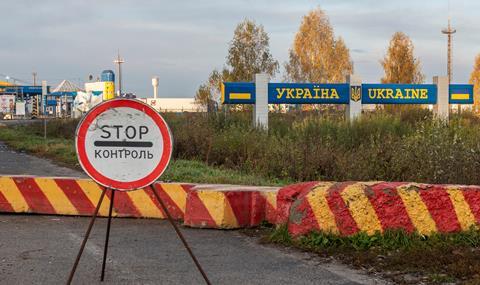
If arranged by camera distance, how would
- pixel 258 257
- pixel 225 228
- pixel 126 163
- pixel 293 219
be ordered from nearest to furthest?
pixel 126 163, pixel 258 257, pixel 293 219, pixel 225 228

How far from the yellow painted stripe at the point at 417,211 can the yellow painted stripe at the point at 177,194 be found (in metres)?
3.23

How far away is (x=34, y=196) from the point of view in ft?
28.8

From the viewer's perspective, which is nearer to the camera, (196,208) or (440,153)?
(196,208)

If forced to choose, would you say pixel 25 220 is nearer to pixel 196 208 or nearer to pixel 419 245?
pixel 196 208

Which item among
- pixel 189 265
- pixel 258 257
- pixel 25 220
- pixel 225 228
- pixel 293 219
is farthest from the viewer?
pixel 25 220

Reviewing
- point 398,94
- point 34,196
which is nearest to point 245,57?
point 398,94

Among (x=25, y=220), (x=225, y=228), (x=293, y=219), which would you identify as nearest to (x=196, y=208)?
(x=225, y=228)

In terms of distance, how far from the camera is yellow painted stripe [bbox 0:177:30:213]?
8758mm

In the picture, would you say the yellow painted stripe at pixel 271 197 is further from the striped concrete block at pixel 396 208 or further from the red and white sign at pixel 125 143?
the red and white sign at pixel 125 143

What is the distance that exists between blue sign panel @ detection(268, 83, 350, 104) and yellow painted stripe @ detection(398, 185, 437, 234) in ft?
54.6

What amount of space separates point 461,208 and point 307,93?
680 inches

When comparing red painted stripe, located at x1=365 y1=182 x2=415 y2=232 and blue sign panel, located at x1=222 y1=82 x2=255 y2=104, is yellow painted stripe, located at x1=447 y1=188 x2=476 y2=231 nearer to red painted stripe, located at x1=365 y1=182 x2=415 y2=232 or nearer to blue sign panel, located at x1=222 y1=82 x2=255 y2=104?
red painted stripe, located at x1=365 y1=182 x2=415 y2=232

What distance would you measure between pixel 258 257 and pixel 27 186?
4.29m

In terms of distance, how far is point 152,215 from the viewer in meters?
8.50
